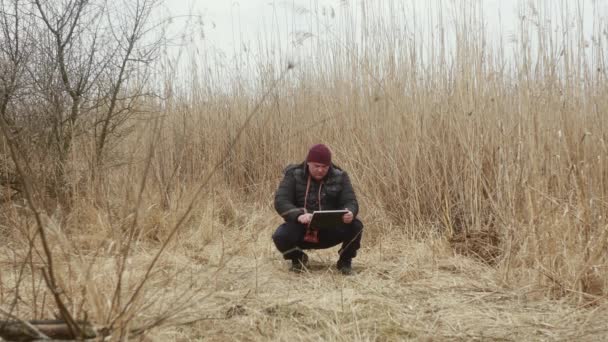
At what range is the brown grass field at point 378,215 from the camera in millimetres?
2406

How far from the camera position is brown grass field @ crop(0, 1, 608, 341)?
2406 millimetres

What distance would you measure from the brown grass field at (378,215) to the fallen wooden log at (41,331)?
79 millimetres

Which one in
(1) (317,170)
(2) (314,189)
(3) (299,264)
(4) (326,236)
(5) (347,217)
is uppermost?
(1) (317,170)

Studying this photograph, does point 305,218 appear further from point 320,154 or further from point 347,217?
point 320,154

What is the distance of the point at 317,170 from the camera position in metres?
3.79

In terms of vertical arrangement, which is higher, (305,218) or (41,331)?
(41,331)

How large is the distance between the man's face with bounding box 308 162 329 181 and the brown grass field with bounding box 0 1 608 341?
1.97 feet

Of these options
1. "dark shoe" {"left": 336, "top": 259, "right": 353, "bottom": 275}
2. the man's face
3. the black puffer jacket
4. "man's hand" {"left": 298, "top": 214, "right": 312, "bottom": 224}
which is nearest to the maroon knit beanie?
the man's face

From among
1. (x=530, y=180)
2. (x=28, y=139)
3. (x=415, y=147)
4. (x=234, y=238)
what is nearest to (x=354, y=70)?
(x=415, y=147)

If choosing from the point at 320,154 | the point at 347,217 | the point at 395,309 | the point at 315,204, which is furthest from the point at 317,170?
the point at 395,309

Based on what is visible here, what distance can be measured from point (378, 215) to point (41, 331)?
11.1 feet

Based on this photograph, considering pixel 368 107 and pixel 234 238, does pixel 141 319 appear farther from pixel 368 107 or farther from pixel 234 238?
pixel 368 107

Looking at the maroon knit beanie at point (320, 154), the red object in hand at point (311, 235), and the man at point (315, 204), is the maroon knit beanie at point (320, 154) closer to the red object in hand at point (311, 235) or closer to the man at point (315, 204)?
the man at point (315, 204)

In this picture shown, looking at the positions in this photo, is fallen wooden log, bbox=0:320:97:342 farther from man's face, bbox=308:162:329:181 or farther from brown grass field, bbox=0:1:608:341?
man's face, bbox=308:162:329:181
